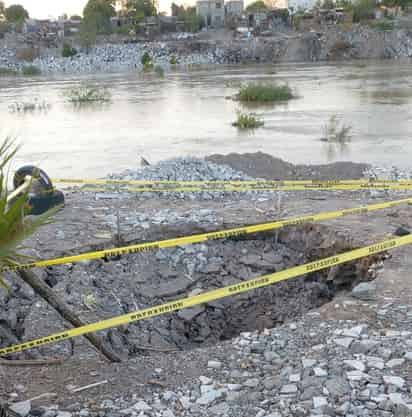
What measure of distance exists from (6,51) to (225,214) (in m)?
69.3

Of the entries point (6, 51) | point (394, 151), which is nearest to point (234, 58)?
point (6, 51)

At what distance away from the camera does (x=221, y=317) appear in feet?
21.7

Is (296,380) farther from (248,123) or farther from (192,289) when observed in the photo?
(248,123)

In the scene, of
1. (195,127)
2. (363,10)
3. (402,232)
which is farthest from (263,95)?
(363,10)

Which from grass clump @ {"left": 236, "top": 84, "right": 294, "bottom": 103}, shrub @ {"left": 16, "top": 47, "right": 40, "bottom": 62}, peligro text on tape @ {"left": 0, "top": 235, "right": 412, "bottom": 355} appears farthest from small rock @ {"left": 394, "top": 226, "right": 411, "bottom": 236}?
shrub @ {"left": 16, "top": 47, "right": 40, "bottom": 62}

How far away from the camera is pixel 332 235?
279 inches

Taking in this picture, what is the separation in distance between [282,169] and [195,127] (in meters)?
7.57

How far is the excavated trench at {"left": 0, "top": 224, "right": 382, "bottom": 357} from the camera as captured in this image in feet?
18.7

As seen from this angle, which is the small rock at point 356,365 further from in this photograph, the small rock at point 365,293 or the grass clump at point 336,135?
the grass clump at point 336,135

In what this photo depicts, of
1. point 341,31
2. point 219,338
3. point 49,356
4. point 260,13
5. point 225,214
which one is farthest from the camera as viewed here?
point 260,13

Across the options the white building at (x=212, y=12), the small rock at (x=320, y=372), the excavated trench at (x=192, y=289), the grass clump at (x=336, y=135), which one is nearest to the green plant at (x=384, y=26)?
the white building at (x=212, y=12)

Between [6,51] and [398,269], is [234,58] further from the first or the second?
[398,269]

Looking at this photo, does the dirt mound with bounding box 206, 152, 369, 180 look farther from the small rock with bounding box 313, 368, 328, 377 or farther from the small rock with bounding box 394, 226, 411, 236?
the small rock with bounding box 313, 368, 328, 377

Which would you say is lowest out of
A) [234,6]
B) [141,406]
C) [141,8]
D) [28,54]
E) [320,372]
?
[141,406]
